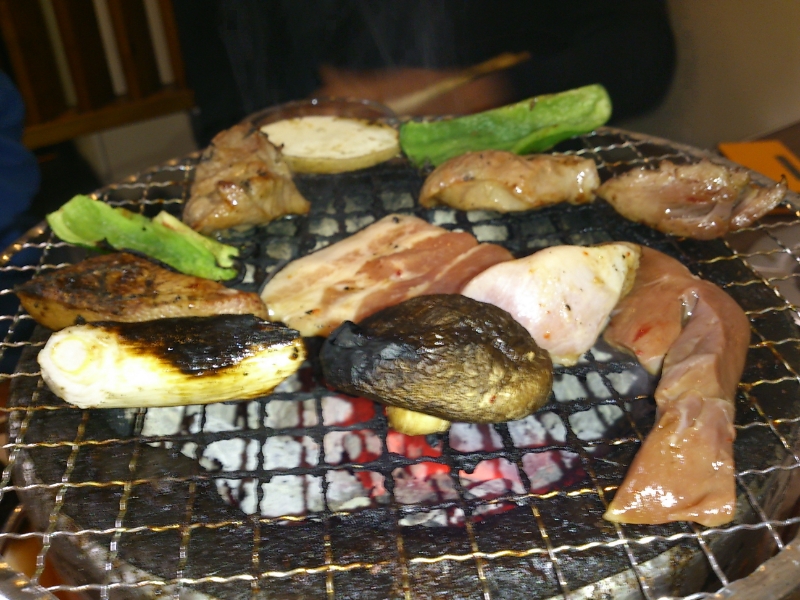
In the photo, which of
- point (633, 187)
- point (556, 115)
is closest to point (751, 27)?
point (556, 115)

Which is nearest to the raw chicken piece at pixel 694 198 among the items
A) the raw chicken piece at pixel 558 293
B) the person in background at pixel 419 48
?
the raw chicken piece at pixel 558 293

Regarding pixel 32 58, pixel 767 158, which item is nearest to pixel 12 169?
pixel 32 58

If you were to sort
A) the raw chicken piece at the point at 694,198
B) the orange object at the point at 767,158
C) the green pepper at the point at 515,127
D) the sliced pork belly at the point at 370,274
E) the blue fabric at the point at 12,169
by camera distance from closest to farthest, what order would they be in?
the sliced pork belly at the point at 370,274
the raw chicken piece at the point at 694,198
the green pepper at the point at 515,127
the blue fabric at the point at 12,169
the orange object at the point at 767,158

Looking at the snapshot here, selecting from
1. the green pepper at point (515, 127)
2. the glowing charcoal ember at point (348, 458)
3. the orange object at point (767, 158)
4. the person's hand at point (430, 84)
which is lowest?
the glowing charcoal ember at point (348, 458)

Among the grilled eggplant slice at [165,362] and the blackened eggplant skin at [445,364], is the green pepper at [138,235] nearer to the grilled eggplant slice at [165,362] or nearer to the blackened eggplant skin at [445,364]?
the grilled eggplant slice at [165,362]

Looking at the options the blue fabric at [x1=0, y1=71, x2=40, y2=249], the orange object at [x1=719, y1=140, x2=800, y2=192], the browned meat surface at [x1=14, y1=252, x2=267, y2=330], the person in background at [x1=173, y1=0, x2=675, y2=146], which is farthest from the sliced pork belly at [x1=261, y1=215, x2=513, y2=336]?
the person in background at [x1=173, y1=0, x2=675, y2=146]

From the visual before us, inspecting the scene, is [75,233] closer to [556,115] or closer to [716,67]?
[556,115]
